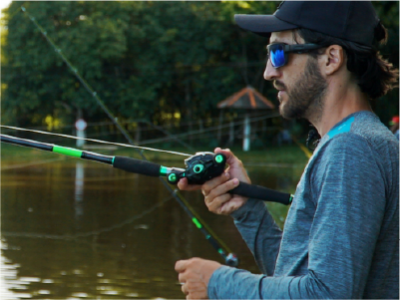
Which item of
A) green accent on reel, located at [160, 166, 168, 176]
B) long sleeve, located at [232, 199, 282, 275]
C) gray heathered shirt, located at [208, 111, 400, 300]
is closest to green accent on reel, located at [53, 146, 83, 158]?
green accent on reel, located at [160, 166, 168, 176]

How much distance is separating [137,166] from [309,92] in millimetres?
733

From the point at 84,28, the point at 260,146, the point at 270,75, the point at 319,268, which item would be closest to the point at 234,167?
the point at 270,75

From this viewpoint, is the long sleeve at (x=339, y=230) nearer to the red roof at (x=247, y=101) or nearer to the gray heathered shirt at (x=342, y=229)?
the gray heathered shirt at (x=342, y=229)

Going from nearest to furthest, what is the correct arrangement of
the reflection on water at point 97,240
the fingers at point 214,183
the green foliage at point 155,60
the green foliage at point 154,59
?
the fingers at point 214,183
the reflection on water at point 97,240
the green foliage at point 155,60
the green foliage at point 154,59

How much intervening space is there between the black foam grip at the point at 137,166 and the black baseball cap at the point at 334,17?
0.68 m

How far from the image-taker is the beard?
71.9 inches

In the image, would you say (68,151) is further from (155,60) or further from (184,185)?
(155,60)

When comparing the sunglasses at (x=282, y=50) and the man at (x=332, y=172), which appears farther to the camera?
the sunglasses at (x=282, y=50)

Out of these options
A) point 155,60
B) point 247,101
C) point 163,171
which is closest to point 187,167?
point 163,171

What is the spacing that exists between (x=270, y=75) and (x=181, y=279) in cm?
58

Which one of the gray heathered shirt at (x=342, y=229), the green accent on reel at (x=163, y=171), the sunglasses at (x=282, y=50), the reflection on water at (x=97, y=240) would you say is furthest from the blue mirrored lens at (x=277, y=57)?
the reflection on water at (x=97, y=240)

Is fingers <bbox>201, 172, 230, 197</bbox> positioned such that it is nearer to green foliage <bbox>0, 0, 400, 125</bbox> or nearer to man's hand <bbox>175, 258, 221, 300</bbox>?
man's hand <bbox>175, 258, 221, 300</bbox>

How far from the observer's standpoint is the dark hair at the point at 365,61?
179 centimetres

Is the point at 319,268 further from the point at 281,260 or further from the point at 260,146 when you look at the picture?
the point at 260,146
